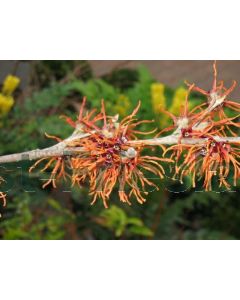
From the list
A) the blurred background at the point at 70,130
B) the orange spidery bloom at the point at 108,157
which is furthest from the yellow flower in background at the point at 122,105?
the orange spidery bloom at the point at 108,157

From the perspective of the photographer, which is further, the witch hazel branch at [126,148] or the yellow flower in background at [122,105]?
the yellow flower in background at [122,105]

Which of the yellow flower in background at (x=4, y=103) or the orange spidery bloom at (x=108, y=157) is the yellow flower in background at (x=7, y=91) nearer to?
the yellow flower in background at (x=4, y=103)

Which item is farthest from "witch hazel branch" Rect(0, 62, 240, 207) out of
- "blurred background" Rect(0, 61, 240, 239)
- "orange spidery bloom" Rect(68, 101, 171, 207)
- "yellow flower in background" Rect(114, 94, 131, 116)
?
"yellow flower in background" Rect(114, 94, 131, 116)

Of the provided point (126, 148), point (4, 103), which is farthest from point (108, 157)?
point (4, 103)

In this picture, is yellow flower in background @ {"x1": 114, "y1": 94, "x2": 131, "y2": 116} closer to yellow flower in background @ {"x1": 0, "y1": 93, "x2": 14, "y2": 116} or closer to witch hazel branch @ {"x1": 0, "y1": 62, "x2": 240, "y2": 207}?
yellow flower in background @ {"x1": 0, "y1": 93, "x2": 14, "y2": 116}

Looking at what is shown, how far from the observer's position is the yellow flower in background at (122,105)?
8.80ft

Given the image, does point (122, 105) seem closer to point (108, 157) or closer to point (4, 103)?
point (4, 103)

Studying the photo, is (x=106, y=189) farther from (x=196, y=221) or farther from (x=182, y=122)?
(x=196, y=221)

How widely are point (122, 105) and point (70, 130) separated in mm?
265

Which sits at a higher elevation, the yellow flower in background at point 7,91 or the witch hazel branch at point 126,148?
the yellow flower in background at point 7,91

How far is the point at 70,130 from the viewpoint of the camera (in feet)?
9.15

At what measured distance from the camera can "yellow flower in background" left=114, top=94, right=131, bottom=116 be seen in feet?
8.80
